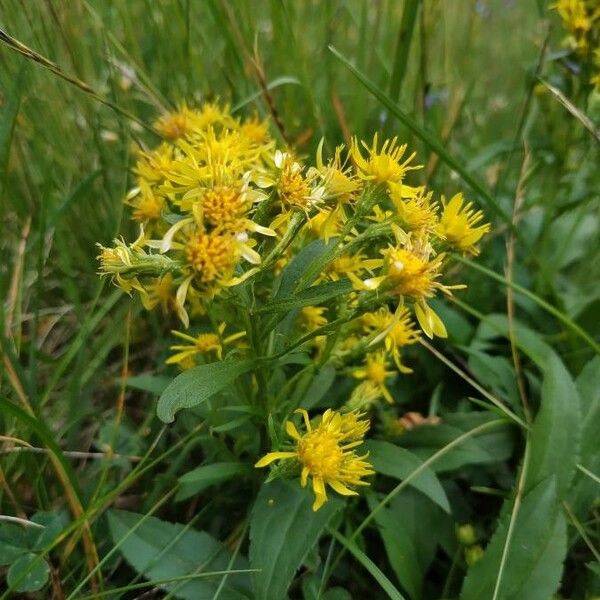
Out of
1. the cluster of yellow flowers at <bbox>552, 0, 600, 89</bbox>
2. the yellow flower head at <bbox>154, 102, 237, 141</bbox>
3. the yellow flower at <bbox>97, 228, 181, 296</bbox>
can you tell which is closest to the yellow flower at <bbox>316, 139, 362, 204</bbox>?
the yellow flower at <bbox>97, 228, 181, 296</bbox>

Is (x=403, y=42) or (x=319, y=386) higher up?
(x=403, y=42)

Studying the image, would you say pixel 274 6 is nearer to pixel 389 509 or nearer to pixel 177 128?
pixel 177 128

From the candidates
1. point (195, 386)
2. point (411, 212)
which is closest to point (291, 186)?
point (411, 212)

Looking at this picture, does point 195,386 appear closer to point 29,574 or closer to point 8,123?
point 29,574

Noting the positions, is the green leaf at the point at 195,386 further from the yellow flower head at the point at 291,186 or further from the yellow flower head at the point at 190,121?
the yellow flower head at the point at 190,121

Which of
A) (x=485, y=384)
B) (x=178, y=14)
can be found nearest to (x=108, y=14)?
(x=178, y=14)

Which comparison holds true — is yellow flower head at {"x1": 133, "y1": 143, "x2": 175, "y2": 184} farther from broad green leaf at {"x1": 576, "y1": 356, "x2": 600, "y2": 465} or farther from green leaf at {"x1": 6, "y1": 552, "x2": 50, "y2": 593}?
broad green leaf at {"x1": 576, "y1": 356, "x2": 600, "y2": 465}

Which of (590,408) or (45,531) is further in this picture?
(590,408)
